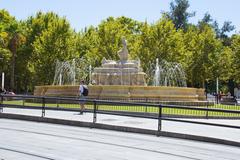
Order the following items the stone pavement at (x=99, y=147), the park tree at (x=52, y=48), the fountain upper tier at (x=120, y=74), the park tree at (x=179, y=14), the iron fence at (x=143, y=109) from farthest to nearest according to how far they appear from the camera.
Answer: the park tree at (x=179, y=14)
the park tree at (x=52, y=48)
the fountain upper tier at (x=120, y=74)
the iron fence at (x=143, y=109)
the stone pavement at (x=99, y=147)

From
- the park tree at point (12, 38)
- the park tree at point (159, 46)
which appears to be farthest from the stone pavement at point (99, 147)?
the park tree at point (12, 38)

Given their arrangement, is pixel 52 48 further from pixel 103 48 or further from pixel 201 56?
pixel 201 56

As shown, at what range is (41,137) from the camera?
13.4m

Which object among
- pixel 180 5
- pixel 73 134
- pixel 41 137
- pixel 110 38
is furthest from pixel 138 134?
pixel 180 5

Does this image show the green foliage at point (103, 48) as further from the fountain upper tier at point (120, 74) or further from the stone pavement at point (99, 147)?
the stone pavement at point (99, 147)

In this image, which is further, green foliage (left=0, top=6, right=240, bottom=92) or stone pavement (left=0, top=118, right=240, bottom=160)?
green foliage (left=0, top=6, right=240, bottom=92)

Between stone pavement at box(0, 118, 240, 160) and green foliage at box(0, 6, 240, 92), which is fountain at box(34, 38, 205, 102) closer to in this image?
stone pavement at box(0, 118, 240, 160)

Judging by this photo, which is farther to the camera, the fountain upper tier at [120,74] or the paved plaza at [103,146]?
the fountain upper tier at [120,74]

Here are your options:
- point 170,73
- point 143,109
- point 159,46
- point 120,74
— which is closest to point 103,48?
point 159,46

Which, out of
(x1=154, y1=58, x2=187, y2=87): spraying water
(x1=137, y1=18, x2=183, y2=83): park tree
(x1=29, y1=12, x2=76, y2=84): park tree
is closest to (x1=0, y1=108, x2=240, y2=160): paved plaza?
(x1=154, y1=58, x2=187, y2=87): spraying water

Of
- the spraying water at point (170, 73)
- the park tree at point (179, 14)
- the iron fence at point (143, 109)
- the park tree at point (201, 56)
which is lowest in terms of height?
the iron fence at point (143, 109)

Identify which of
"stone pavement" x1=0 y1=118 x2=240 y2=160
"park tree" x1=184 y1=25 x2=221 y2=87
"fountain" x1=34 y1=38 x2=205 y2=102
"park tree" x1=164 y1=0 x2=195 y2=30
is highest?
"park tree" x1=164 y1=0 x2=195 y2=30

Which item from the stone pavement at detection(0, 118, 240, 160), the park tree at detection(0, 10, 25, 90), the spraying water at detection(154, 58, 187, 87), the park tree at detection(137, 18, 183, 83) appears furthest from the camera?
the park tree at detection(0, 10, 25, 90)

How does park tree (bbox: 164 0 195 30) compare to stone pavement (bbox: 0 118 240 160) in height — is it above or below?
above
